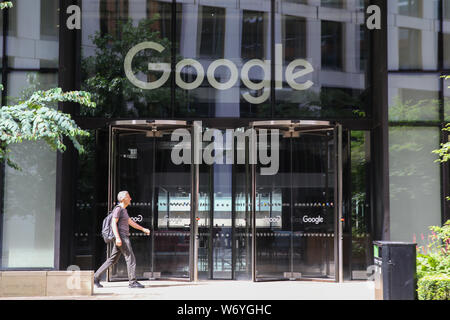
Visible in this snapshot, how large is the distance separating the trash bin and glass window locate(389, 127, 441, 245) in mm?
4635

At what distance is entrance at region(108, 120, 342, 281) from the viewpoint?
43.5ft

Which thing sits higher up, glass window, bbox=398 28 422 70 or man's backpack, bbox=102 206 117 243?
glass window, bbox=398 28 422 70

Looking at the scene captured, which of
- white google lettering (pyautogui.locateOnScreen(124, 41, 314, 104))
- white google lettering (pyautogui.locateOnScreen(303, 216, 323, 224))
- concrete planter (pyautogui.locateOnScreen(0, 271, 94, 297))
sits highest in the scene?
white google lettering (pyautogui.locateOnScreen(124, 41, 314, 104))

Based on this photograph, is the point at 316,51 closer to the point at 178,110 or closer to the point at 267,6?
the point at 267,6

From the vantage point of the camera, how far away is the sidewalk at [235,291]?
10.7 metres

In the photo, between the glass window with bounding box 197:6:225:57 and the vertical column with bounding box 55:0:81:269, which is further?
the glass window with bounding box 197:6:225:57

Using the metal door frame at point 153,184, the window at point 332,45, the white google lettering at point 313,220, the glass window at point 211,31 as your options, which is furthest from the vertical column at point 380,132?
the metal door frame at point 153,184

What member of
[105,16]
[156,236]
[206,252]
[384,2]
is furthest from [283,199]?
[105,16]

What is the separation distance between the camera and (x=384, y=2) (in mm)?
13438

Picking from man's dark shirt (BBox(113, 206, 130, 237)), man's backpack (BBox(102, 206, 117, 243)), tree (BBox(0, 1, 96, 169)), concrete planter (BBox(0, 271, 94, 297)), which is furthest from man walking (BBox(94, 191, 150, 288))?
tree (BBox(0, 1, 96, 169))

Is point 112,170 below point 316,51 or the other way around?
below

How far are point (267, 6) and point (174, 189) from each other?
14.4 feet

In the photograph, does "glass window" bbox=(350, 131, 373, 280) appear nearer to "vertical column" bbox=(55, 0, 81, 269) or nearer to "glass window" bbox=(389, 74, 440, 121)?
"glass window" bbox=(389, 74, 440, 121)

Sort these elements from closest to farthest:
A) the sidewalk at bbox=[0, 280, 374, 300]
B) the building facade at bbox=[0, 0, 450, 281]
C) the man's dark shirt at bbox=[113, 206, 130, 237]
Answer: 1. the sidewalk at bbox=[0, 280, 374, 300]
2. the man's dark shirt at bbox=[113, 206, 130, 237]
3. the building facade at bbox=[0, 0, 450, 281]
